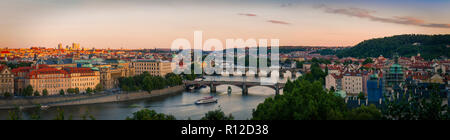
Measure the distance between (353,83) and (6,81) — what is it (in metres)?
13.5

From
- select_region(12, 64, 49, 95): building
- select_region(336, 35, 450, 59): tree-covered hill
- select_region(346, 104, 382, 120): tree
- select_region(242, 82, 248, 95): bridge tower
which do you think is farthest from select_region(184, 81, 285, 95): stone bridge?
select_region(336, 35, 450, 59): tree-covered hill

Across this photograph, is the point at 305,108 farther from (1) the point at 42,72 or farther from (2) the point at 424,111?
(1) the point at 42,72

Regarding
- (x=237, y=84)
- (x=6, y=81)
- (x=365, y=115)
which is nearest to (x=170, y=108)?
(x=237, y=84)

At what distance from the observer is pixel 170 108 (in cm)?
1486

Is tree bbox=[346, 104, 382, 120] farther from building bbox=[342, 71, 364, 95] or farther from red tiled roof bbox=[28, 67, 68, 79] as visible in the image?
red tiled roof bbox=[28, 67, 68, 79]

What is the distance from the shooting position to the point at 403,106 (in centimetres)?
683

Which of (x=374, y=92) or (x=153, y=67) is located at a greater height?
(x=153, y=67)

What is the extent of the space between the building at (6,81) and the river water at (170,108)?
3.17 m

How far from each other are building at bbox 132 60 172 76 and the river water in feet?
25.7

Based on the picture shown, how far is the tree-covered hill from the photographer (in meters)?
34.2
